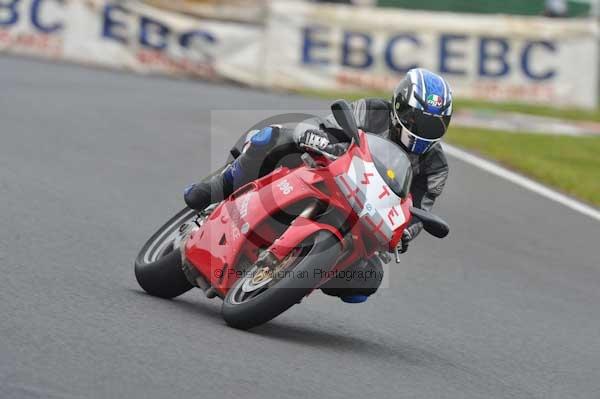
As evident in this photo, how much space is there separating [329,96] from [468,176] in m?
6.69

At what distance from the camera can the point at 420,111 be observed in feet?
22.3

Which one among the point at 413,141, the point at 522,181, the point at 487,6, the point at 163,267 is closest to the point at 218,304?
the point at 163,267

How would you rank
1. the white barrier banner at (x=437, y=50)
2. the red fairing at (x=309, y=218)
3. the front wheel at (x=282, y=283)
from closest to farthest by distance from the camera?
1. the front wheel at (x=282, y=283)
2. the red fairing at (x=309, y=218)
3. the white barrier banner at (x=437, y=50)

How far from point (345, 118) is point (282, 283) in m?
0.84

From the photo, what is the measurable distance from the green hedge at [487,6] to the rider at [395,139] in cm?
1423

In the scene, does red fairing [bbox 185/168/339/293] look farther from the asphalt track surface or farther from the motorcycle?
the asphalt track surface

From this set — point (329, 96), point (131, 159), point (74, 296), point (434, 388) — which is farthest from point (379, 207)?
point (329, 96)

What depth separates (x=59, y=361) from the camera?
17.5 ft

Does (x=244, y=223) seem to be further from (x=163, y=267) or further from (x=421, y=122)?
(x=421, y=122)

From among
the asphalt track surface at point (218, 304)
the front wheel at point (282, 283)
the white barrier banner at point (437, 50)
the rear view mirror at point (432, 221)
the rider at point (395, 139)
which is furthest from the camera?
the white barrier banner at point (437, 50)

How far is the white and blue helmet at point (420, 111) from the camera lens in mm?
6801

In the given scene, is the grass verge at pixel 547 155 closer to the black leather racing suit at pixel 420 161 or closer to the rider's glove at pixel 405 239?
the black leather racing suit at pixel 420 161

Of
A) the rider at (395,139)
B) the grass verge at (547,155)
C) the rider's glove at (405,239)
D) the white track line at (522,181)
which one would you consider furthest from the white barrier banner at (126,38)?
the rider's glove at (405,239)

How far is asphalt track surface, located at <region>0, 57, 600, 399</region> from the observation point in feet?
18.3
